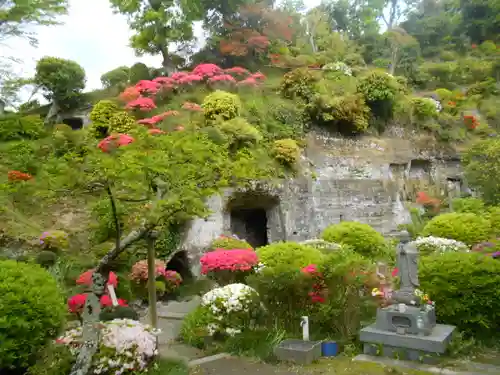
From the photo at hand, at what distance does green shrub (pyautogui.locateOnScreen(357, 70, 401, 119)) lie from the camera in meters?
20.8

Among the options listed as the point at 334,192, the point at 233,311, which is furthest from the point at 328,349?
the point at 334,192

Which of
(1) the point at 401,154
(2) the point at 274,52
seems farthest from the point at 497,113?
(2) the point at 274,52

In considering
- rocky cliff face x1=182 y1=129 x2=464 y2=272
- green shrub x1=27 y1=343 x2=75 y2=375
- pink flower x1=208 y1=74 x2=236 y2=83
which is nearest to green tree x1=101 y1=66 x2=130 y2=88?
pink flower x1=208 y1=74 x2=236 y2=83

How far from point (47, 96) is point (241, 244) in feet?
49.1

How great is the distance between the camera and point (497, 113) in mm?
25562

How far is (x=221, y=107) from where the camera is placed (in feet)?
56.4

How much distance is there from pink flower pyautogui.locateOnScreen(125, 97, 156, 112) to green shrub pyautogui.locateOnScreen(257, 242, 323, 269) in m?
10.4

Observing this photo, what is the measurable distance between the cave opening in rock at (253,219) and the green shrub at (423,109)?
9.94 m

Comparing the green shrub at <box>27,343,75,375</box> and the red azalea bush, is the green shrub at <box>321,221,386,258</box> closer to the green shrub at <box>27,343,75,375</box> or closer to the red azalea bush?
the red azalea bush

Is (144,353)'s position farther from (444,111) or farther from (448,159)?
(444,111)

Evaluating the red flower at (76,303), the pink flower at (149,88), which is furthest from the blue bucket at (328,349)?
the pink flower at (149,88)

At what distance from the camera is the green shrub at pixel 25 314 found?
5.73 m

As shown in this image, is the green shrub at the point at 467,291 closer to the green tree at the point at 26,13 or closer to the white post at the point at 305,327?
the white post at the point at 305,327

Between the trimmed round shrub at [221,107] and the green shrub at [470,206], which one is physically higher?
the trimmed round shrub at [221,107]
